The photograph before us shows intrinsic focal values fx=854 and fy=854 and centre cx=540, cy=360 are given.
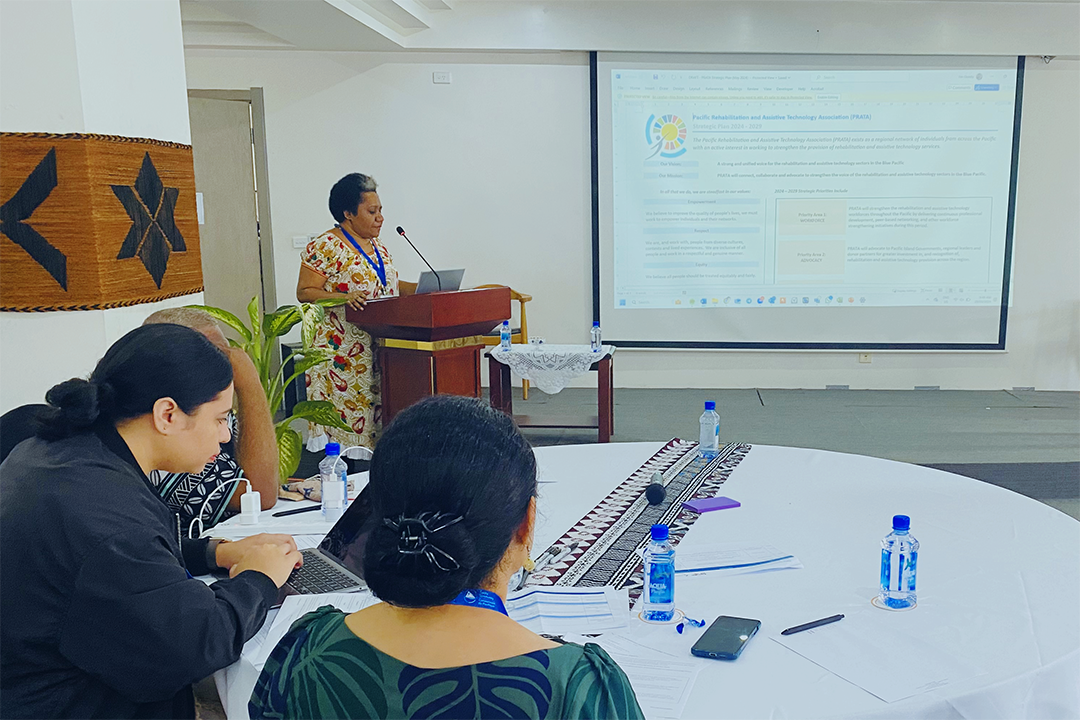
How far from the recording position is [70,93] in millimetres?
2938

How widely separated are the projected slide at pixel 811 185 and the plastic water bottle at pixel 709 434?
3.92 m

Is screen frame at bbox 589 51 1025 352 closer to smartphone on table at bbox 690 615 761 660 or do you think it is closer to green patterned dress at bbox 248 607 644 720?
smartphone on table at bbox 690 615 761 660

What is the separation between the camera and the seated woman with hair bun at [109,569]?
3.96ft

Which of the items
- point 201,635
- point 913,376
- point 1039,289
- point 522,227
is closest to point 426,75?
point 522,227

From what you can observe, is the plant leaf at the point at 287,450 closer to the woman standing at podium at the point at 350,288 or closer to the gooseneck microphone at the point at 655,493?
the woman standing at podium at the point at 350,288

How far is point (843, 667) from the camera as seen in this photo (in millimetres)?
1288

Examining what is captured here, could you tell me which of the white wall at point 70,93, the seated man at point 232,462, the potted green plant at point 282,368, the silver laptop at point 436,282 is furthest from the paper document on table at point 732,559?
the silver laptop at point 436,282

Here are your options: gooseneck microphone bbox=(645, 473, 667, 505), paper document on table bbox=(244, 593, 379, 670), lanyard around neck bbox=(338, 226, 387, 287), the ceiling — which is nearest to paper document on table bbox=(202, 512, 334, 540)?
paper document on table bbox=(244, 593, 379, 670)

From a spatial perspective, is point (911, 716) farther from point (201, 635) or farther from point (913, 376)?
point (913, 376)

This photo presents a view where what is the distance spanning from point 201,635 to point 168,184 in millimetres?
2656

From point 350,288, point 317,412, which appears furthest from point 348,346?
point 317,412

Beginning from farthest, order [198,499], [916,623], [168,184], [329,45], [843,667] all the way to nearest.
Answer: [329,45], [168,184], [198,499], [916,623], [843,667]

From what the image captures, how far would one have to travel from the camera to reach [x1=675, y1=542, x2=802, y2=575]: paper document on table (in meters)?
1.66

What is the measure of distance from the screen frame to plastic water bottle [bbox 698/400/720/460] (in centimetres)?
392
